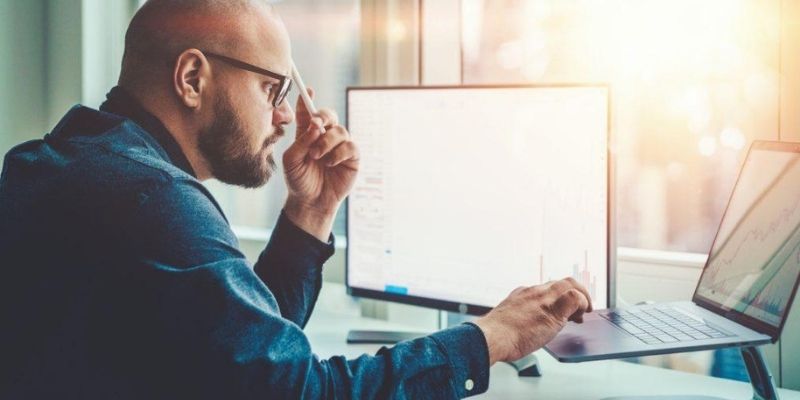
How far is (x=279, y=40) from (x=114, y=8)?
97 cm

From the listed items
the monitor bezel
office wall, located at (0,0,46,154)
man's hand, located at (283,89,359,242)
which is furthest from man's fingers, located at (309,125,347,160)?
office wall, located at (0,0,46,154)

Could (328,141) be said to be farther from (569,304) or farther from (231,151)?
(569,304)

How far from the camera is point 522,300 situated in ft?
3.14

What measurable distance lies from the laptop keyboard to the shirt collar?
69 cm

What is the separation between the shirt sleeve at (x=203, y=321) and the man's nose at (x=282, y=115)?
0.41 meters

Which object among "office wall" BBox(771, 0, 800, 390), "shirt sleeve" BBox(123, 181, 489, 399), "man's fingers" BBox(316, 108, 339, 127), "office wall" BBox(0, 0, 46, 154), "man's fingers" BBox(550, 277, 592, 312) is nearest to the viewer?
"shirt sleeve" BBox(123, 181, 489, 399)

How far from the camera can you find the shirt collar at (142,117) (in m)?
1.02

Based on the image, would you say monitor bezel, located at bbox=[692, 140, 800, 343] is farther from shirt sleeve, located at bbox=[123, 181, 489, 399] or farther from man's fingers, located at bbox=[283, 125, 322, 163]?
man's fingers, located at bbox=[283, 125, 322, 163]

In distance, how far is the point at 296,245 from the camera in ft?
4.28

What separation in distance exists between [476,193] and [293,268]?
1.14 ft

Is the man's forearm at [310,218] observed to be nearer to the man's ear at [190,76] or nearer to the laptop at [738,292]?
the man's ear at [190,76]

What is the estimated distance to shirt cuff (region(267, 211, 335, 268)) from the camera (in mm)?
1302

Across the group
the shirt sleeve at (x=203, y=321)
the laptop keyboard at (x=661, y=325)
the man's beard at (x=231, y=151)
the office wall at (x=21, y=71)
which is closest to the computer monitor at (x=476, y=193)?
the laptop keyboard at (x=661, y=325)

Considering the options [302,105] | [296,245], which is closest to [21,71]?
[302,105]
